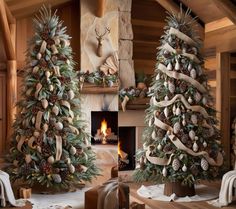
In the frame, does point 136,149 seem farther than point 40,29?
No

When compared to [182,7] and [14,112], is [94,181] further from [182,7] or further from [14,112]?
[182,7]

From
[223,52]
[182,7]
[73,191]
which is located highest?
[182,7]

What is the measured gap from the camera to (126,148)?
37.8 inches

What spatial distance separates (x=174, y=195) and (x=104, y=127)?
0.45 metres

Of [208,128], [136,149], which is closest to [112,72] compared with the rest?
[136,149]

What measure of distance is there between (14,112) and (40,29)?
0.27 metres

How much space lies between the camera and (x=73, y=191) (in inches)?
43.7

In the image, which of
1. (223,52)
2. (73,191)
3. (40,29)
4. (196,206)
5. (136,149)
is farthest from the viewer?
(73,191)

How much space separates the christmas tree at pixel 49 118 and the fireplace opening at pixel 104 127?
42 mm

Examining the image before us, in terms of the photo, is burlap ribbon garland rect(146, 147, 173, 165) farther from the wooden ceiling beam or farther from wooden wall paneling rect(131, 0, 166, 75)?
the wooden ceiling beam

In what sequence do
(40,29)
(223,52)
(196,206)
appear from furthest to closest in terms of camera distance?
(40,29)
(196,206)
(223,52)

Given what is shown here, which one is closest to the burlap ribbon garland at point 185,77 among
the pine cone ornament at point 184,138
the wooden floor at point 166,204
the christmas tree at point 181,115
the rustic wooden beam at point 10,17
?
the christmas tree at point 181,115

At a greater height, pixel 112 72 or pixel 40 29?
pixel 40 29

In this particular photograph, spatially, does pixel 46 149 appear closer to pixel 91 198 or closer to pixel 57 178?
pixel 57 178
